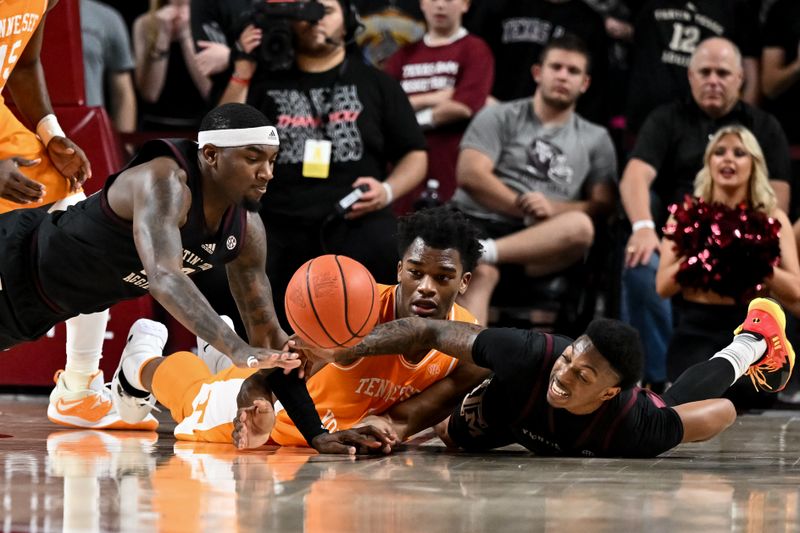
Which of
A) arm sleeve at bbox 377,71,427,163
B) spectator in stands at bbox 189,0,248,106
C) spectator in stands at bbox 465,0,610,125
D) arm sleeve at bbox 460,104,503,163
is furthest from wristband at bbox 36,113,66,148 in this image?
spectator in stands at bbox 465,0,610,125

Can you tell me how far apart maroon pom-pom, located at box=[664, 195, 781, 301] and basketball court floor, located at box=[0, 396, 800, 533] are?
1.56 meters

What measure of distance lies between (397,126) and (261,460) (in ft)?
10.1

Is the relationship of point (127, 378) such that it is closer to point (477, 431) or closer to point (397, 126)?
point (477, 431)

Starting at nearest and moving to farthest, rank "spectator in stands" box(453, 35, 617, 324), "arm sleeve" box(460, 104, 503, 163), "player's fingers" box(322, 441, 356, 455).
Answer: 1. "player's fingers" box(322, 441, 356, 455)
2. "spectator in stands" box(453, 35, 617, 324)
3. "arm sleeve" box(460, 104, 503, 163)

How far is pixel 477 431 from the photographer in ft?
16.2

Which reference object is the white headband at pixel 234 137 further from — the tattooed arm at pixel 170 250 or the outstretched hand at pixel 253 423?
the outstretched hand at pixel 253 423

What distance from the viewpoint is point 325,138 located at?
23.2 feet

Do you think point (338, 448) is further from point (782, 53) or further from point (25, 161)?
point (782, 53)

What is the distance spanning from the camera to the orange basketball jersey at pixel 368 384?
4.98 metres

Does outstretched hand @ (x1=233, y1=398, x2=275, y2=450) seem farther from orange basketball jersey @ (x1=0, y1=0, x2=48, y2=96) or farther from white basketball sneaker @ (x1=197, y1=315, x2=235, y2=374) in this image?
orange basketball jersey @ (x1=0, y1=0, x2=48, y2=96)

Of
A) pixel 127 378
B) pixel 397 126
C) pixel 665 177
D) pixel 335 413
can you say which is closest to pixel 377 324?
pixel 335 413

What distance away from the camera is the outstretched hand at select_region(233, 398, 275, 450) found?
4598mm

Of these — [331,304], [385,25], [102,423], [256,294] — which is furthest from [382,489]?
[385,25]

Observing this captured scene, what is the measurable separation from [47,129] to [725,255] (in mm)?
3493
